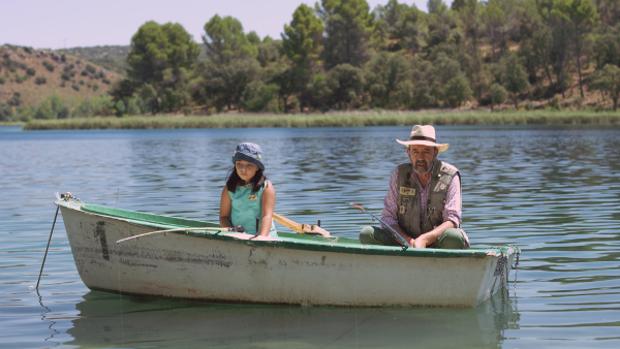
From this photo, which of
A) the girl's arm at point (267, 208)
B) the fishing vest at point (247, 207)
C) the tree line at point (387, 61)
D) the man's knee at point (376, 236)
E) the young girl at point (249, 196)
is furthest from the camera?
the tree line at point (387, 61)

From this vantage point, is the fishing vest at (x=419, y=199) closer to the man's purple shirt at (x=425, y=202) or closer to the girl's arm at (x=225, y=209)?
the man's purple shirt at (x=425, y=202)

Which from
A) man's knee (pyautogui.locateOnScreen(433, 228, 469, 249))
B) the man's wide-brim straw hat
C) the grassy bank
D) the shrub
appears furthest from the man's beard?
the shrub

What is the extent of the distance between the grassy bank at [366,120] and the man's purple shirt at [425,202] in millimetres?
54654

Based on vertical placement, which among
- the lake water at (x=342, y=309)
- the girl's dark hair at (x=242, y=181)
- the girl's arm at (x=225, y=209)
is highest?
the girl's dark hair at (x=242, y=181)

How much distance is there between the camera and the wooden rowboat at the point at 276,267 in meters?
8.08

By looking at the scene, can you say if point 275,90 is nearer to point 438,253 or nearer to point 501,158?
point 501,158

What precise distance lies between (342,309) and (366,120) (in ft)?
206

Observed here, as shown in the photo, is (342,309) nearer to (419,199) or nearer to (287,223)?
(419,199)

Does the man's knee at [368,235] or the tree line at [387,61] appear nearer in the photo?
the man's knee at [368,235]

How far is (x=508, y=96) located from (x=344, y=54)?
69.9 ft

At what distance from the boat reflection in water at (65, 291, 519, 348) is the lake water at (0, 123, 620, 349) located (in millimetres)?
16

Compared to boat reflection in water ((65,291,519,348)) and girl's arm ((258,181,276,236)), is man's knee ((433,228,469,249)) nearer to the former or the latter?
boat reflection in water ((65,291,519,348))

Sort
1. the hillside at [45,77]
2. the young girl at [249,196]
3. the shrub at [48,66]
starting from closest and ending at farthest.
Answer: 1. the young girl at [249,196]
2. the hillside at [45,77]
3. the shrub at [48,66]

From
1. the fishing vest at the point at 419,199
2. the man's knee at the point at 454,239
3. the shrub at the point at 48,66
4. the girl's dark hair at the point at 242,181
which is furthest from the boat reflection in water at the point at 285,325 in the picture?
the shrub at the point at 48,66
